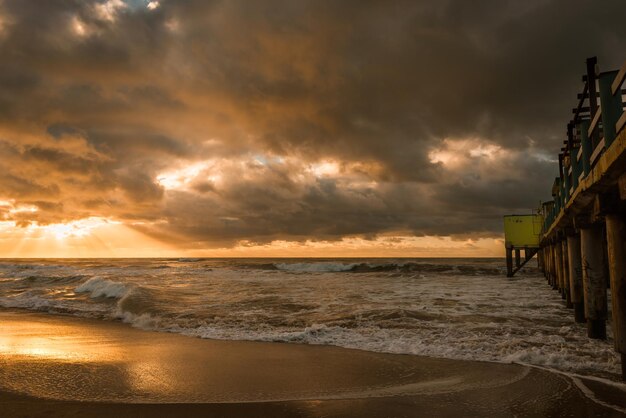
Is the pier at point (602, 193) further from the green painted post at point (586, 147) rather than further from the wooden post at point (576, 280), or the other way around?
the wooden post at point (576, 280)

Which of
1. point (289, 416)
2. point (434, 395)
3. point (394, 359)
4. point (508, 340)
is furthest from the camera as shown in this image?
point (508, 340)

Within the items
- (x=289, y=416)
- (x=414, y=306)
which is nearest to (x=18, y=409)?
(x=289, y=416)

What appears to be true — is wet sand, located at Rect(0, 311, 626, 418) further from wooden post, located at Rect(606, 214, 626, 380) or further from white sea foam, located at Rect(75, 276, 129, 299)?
white sea foam, located at Rect(75, 276, 129, 299)

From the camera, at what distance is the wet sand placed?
4922 millimetres

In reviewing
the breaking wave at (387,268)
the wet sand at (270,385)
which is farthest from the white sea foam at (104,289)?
the breaking wave at (387,268)

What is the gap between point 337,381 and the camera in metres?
6.13

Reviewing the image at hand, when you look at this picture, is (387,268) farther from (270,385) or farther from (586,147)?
(270,385)

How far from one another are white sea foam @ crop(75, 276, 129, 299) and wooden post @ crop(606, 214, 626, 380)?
695 inches

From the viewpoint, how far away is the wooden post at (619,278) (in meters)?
5.74

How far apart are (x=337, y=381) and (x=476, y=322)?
21.1 feet

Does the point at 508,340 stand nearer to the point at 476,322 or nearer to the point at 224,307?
the point at 476,322

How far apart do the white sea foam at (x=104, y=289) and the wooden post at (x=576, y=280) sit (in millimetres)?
16737

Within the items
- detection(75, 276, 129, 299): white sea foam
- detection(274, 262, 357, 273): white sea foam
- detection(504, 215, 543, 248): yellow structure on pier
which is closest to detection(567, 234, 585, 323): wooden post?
detection(75, 276, 129, 299): white sea foam

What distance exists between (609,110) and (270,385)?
5510 millimetres
